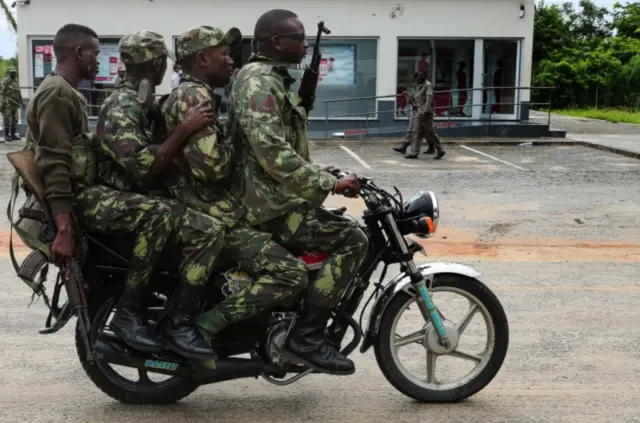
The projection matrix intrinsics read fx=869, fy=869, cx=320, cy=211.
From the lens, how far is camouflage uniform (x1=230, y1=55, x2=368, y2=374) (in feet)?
13.4

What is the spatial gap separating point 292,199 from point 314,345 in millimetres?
718

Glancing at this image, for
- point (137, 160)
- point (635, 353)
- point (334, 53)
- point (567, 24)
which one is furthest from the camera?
point (567, 24)

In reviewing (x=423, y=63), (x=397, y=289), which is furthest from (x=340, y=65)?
(x=397, y=289)

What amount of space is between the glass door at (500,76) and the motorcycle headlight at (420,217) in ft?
67.0

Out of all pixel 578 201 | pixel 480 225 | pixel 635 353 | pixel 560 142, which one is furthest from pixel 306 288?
pixel 560 142

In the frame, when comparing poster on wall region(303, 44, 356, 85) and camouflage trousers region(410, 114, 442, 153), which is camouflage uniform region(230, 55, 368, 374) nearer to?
camouflage trousers region(410, 114, 442, 153)

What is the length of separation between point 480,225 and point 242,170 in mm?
6869

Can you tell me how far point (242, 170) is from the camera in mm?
4227

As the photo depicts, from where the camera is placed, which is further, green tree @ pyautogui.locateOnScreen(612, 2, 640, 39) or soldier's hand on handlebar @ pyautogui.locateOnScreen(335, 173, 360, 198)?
green tree @ pyautogui.locateOnScreen(612, 2, 640, 39)

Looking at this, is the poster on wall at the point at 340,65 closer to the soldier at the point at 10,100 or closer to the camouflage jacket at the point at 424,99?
the camouflage jacket at the point at 424,99

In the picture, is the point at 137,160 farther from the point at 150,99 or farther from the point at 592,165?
the point at 592,165

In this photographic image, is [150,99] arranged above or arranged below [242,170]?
above

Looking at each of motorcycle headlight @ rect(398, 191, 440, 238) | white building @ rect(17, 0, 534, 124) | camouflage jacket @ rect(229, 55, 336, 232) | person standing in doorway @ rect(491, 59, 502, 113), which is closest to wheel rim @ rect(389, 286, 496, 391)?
motorcycle headlight @ rect(398, 191, 440, 238)

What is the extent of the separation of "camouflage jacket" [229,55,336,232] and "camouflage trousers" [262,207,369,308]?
0.05m
